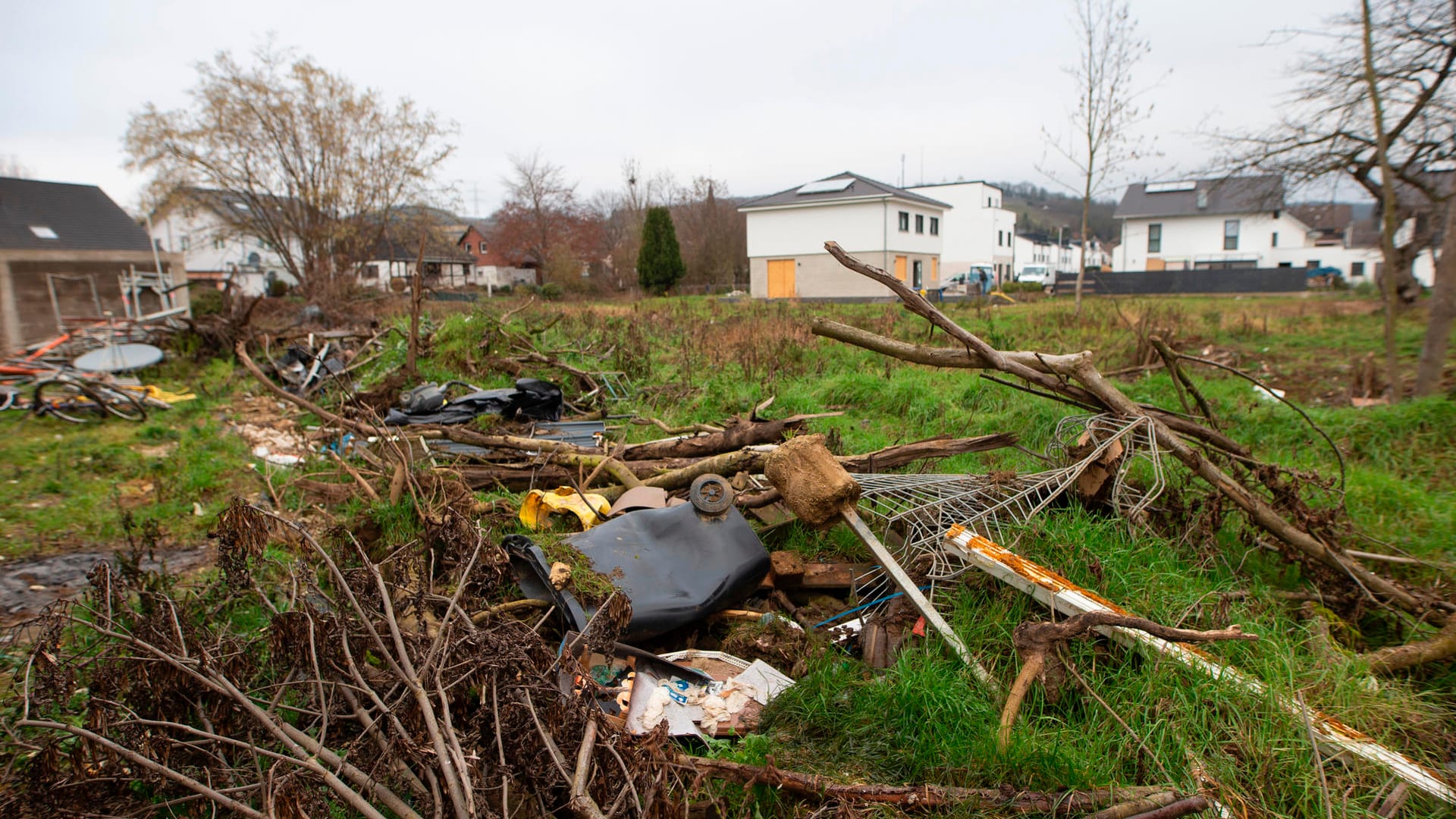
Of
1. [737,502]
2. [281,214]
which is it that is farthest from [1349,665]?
[281,214]

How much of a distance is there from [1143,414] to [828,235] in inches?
1281

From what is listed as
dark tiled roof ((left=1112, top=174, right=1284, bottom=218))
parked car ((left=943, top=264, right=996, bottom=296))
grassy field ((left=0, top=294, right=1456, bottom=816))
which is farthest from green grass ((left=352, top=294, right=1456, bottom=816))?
dark tiled roof ((left=1112, top=174, right=1284, bottom=218))

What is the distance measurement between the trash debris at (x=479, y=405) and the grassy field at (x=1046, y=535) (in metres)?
0.97

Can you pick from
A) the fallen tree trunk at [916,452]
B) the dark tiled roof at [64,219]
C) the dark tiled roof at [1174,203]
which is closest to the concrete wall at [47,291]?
the dark tiled roof at [64,219]

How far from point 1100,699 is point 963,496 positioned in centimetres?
137

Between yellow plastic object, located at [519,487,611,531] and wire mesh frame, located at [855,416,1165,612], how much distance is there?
1.51 metres

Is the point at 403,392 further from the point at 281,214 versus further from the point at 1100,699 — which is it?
the point at 281,214

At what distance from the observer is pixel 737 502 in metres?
4.15

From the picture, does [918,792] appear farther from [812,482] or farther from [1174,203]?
[1174,203]

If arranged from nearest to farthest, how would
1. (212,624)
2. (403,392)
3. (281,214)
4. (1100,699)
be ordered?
(1100,699) < (212,624) < (403,392) < (281,214)

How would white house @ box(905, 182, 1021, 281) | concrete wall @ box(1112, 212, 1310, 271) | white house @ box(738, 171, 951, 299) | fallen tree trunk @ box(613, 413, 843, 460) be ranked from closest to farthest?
1. fallen tree trunk @ box(613, 413, 843, 460)
2. white house @ box(738, 171, 951, 299)
3. concrete wall @ box(1112, 212, 1310, 271)
4. white house @ box(905, 182, 1021, 281)

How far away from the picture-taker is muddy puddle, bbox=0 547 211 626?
4.16 metres

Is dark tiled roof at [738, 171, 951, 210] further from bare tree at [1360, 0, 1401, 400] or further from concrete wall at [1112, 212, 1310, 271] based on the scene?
bare tree at [1360, 0, 1401, 400]

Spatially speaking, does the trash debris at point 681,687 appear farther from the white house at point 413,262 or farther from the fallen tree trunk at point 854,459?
the white house at point 413,262
